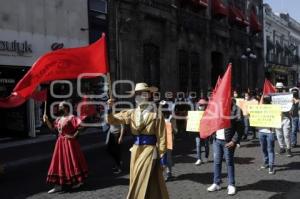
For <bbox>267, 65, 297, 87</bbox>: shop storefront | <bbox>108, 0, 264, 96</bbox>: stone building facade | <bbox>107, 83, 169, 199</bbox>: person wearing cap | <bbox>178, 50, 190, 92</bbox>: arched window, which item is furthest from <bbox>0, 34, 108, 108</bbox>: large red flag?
<bbox>267, 65, 297, 87</bbox>: shop storefront

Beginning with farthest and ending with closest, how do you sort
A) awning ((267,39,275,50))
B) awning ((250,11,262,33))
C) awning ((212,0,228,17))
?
awning ((267,39,275,50)) < awning ((250,11,262,33)) < awning ((212,0,228,17))

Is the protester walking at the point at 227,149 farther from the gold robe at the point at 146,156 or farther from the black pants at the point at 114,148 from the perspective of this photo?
the black pants at the point at 114,148

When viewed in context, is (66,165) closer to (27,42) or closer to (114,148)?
(114,148)

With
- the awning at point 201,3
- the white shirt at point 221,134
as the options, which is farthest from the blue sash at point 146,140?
the awning at point 201,3

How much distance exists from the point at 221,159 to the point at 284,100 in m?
5.13

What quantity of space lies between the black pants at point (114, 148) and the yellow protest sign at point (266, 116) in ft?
9.95

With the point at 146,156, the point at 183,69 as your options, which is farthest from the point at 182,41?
the point at 146,156

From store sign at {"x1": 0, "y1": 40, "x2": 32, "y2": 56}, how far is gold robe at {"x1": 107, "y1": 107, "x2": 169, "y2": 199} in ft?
37.3

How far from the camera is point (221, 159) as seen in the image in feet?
29.8

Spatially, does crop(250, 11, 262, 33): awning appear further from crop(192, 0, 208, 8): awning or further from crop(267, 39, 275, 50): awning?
crop(192, 0, 208, 8): awning

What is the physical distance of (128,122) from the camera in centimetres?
740

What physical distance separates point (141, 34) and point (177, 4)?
201 inches

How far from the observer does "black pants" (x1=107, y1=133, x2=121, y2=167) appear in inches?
445

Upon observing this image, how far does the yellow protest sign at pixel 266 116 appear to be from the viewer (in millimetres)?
11242
